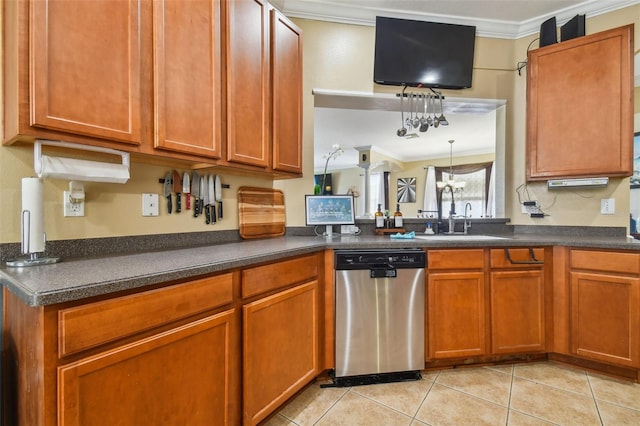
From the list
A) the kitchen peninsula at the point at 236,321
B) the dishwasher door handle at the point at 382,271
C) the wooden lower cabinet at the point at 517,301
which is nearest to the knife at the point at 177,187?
the kitchen peninsula at the point at 236,321

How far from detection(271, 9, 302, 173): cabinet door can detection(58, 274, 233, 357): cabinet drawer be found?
39.0 inches

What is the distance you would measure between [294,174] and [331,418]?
149cm

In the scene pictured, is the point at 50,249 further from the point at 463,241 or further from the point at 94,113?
the point at 463,241

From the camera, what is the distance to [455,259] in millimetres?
2033

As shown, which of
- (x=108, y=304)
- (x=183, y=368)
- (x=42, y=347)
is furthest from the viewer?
(x=183, y=368)

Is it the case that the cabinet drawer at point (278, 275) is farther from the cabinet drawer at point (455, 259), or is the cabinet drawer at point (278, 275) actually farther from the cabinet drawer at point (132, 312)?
the cabinet drawer at point (455, 259)

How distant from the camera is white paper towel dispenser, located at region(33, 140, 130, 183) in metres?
1.17

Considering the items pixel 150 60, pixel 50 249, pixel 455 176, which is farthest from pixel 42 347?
pixel 455 176

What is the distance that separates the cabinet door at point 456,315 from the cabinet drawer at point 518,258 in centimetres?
15

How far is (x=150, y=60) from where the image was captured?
1330mm

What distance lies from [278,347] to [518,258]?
5.62 feet

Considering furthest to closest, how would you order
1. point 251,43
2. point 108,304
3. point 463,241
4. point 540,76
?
point 540,76, point 463,241, point 251,43, point 108,304

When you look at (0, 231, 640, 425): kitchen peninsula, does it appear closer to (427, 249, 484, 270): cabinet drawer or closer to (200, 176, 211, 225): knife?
(427, 249, 484, 270): cabinet drawer

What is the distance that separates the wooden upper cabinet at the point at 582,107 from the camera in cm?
213
